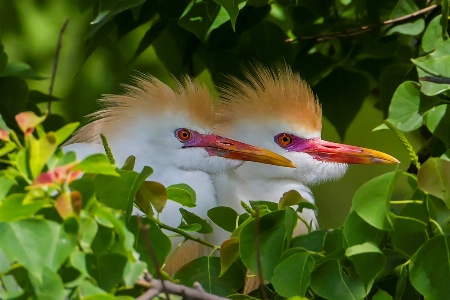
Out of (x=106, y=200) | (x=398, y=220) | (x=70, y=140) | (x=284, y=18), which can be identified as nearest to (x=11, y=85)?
(x=70, y=140)

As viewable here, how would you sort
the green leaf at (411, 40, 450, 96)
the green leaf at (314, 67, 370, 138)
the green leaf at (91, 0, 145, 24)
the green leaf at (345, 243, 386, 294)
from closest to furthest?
the green leaf at (345, 243, 386, 294)
the green leaf at (411, 40, 450, 96)
the green leaf at (91, 0, 145, 24)
the green leaf at (314, 67, 370, 138)

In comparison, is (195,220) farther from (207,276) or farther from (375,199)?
(375,199)

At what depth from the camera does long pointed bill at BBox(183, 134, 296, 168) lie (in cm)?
272

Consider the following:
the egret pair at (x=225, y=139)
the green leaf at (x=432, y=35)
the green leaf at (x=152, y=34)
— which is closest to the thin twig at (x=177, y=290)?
the egret pair at (x=225, y=139)

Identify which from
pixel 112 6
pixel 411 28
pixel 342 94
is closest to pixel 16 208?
pixel 112 6

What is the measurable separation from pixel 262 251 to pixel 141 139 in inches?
42.1

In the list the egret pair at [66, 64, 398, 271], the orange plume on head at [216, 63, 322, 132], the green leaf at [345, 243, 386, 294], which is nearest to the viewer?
the green leaf at [345, 243, 386, 294]

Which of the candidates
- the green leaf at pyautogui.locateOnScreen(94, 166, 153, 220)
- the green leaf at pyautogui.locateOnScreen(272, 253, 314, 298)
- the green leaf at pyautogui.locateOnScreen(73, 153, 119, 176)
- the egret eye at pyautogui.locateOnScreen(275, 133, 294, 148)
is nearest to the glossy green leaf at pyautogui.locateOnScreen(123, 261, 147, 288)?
the green leaf at pyautogui.locateOnScreen(73, 153, 119, 176)

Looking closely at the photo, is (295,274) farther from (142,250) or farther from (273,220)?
(142,250)

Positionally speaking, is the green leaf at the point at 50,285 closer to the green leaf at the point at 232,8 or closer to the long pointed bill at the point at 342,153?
the green leaf at the point at 232,8

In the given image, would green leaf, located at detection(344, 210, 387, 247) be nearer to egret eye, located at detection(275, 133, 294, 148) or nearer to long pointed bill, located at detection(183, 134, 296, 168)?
long pointed bill, located at detection(183, 134, 296, 168)

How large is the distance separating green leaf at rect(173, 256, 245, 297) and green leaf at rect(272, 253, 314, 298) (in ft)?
0.72

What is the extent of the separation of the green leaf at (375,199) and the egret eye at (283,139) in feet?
4.51

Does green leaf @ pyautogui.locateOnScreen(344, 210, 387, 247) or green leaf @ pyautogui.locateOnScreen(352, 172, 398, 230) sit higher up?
green leaf @ pyautogui.locateOnScreen(352, 172, 398, 230)
